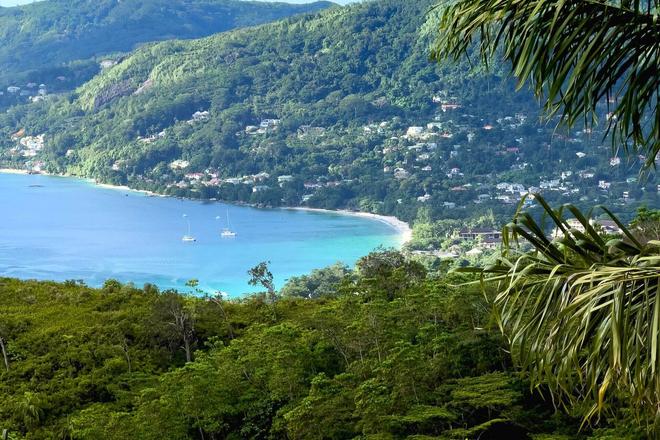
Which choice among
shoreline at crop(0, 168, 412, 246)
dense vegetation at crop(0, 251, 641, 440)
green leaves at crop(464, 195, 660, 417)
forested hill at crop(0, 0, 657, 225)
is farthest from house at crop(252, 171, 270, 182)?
green leaves at crop(464, 195, 660, 417)

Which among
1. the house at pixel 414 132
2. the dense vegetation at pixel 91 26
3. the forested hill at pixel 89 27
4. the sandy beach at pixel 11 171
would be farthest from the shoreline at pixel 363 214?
the forested hill at pixel 89 27

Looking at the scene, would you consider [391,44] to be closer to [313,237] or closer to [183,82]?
[183,82]

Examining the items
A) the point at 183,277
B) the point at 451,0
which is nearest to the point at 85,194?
the point at 183,277

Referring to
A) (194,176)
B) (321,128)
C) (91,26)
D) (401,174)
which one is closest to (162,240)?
(194,176)

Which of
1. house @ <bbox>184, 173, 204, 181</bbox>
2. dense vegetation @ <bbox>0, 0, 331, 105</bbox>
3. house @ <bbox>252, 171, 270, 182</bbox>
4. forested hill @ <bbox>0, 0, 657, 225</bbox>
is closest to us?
forested hill @ <bbox>0, 0, 657, 225</bbox>

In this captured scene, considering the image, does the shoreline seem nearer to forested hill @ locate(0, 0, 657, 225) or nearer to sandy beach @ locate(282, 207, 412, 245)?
sandy beach @ locate(282, 207, 412, 245)

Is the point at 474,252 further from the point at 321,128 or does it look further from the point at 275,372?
the point at 321,128

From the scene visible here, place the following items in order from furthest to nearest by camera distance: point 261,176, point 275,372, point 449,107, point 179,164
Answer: point 449,107, point 179,164, point 261,176, point 275,372
